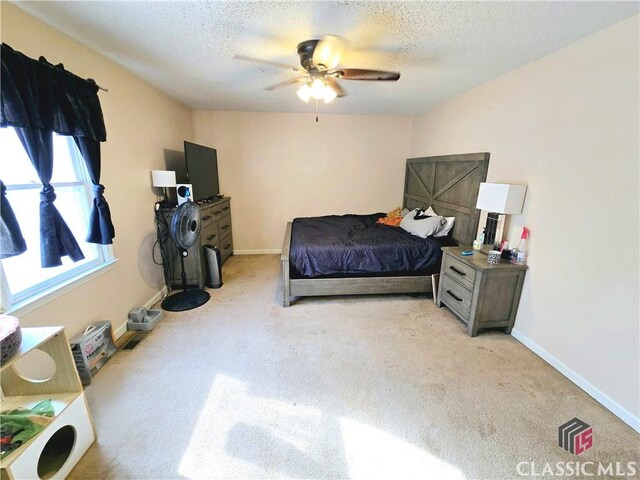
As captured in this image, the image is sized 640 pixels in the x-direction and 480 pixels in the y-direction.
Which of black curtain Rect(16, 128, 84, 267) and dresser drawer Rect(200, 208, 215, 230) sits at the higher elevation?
black curtain Rect(16, 128, 84, 267)

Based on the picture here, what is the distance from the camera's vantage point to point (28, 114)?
149 cm

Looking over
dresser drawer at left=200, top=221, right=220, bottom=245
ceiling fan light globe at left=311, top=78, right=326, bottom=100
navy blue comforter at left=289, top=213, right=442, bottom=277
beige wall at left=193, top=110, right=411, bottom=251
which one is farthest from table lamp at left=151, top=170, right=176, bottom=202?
ceiling fan light globe at left=311, top=78, right=326, bottom=100

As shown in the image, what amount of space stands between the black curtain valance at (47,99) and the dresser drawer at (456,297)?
10.6 ft

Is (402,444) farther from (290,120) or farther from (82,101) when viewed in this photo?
(290,120)

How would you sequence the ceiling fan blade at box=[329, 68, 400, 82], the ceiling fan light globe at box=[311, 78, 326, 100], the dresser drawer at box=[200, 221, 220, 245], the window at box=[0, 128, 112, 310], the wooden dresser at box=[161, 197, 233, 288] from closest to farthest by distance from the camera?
the window at box=[0, 128, 112, 310]
the ceiling fan blade at box=[329, 68, 400, 82]
the ceiling fan light globe at box=[311, 78, 326, 100]
the wooden dresser at box=[161, 197, 233, 288]
the dresser drawer at box=[200, 221, 220, 245]

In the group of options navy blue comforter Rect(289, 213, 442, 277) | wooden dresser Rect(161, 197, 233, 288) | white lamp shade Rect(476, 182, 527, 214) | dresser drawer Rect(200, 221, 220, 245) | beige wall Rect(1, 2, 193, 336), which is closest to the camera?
beige wall Rect(1, 2, 193, 336)

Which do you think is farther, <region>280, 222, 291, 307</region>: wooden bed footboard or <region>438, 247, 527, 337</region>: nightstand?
<region>280, 222, 291, 307</region>: wooden bed footboard

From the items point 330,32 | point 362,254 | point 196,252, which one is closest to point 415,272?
point 362,254

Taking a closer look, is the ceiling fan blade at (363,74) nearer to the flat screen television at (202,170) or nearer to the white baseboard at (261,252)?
the flat screen television at (202,170)

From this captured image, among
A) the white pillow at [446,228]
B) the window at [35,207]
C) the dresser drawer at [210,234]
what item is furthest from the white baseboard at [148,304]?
the white pillow at [446,228]

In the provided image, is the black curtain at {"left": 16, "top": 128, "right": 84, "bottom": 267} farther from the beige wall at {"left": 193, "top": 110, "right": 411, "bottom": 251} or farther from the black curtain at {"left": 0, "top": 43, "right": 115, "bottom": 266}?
the beige wall at {"left": 193, "top": 110, "right": 411, "bottom": 251}

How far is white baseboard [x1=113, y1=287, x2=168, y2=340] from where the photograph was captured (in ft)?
7.62

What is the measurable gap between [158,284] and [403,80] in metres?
3.43

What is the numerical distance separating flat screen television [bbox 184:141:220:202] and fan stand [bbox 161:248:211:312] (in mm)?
892
